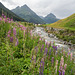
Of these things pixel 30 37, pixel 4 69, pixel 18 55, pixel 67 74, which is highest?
pixel 30 37

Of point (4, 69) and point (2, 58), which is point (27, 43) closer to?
point (2, 58)

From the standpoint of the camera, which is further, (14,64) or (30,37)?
(30,37)

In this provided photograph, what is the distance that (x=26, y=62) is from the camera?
11.6ft

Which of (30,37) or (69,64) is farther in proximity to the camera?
(30,37)

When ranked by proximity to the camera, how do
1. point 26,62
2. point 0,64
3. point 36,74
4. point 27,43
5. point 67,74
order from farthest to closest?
point 27,43
point 26,62
point 0,64
point 67,74
point 36,74

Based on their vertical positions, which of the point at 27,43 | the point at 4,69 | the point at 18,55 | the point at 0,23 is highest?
the point at 0,23

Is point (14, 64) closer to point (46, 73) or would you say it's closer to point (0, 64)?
point (0, 64)

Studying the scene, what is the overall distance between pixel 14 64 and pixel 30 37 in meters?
3.31

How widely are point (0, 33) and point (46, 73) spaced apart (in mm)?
4146

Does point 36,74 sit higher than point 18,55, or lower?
lower

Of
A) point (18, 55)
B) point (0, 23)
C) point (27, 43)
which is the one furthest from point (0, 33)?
point (18, 55)

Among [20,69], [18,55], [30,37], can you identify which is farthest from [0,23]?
[20,69]

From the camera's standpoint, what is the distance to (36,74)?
2752 millimetres

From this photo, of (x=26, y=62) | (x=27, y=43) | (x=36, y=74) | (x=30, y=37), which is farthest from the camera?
(x=30, y=37)
